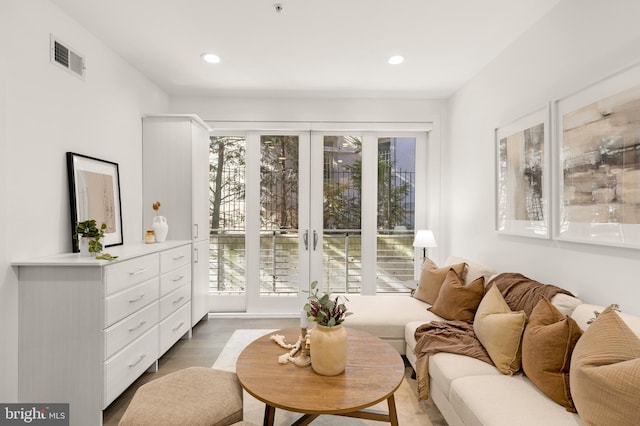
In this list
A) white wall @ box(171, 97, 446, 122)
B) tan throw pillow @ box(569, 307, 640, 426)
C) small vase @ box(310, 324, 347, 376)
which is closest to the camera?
tan throw pillow @ box(569, 307, 640, 426)

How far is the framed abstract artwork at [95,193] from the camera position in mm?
2342

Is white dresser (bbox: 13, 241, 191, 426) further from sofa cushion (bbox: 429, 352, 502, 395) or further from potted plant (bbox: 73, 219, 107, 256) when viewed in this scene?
sofa cushion (bbox: 429, 352, 502, 395)

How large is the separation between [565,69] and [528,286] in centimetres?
143

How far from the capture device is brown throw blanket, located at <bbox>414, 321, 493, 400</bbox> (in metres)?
2.02

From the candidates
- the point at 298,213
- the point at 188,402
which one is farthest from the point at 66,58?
the point at 298,213

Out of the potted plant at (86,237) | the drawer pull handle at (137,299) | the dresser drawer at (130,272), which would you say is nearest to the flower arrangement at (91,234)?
the potted plant at (86,237)

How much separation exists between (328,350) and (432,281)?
177 centimetres

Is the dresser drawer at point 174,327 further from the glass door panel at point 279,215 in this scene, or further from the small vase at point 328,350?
the small vase at point 328,350

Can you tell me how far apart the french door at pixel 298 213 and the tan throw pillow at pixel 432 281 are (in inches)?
38.9

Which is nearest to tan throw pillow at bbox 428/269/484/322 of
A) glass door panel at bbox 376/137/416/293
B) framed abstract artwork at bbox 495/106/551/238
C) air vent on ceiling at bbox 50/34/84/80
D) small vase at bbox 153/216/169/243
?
framed abstract artwork at bbox 495/106/551/238

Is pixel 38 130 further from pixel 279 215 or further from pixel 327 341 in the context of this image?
pixel 279 215

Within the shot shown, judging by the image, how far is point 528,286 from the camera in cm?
217

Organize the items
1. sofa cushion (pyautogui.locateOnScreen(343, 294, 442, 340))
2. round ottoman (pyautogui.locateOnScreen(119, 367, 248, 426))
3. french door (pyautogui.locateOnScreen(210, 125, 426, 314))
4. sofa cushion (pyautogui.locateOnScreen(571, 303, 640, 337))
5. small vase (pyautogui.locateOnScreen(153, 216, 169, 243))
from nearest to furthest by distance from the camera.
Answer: round ottoman (pyautogui.locateOnScreen(119, 367, 248, 426)), sofa cushion (pyautogui.locateOnScreen(571, 303, 640, 337)), sofa cushion (pyautogui.locateOnScreen(343, 294, 442, 340)), small vase (pyautogui.locateOnScreen(153, 216, 169, 243)), french door (pyautogui.locateOnScreen(210, 125, 426, 314))

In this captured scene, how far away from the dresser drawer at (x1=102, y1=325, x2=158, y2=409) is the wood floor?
0.16 meters
